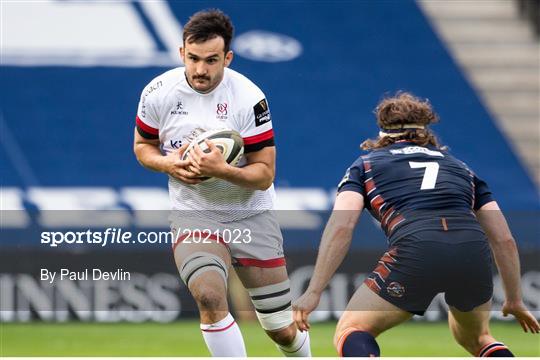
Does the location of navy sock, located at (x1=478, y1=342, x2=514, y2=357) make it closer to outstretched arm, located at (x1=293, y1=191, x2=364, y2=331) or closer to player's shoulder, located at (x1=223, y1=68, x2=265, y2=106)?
outstretched arm, located at (x1=293, y1=191, x2=364, y2=331)

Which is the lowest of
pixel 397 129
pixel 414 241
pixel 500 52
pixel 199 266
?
pixel 414 241

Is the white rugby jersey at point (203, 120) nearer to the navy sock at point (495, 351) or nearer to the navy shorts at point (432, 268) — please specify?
the navy shorts at point (432, 268)

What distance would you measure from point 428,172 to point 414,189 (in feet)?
0.37

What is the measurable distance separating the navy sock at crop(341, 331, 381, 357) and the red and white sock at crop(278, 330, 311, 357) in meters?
1.45

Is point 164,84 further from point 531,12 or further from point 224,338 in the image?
point 531,12

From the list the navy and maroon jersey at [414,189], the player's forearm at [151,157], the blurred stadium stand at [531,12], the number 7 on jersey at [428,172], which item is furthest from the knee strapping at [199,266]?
the blurred stadium stand at [531,12]

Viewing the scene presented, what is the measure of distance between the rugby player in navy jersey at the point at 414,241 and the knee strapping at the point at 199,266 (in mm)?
836

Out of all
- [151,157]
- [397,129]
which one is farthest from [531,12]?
[397,129]

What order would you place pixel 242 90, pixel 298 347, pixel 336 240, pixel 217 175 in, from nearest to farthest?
pixel 336 240
pixel 217 175
pixel 242 90
pixel 298 347

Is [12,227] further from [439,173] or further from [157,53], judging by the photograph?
[439,173]

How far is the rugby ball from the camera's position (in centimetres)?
611

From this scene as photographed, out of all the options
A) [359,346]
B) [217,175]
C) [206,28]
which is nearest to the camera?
[359,346]

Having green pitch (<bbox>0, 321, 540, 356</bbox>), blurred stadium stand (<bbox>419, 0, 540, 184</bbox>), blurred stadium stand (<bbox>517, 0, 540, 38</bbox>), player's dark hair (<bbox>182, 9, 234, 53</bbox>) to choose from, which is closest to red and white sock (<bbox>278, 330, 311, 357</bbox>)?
player's dark hair (<bbox>182, 9, 234, 53</bbox>)

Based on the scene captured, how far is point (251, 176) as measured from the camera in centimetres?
615
